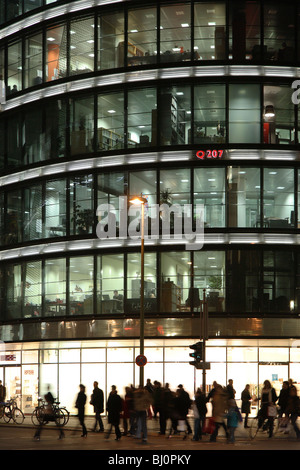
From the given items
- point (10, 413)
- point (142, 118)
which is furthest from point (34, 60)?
point (10, 413)

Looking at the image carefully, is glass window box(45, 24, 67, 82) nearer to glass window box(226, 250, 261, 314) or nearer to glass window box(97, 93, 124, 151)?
glass window box(97, 93, 124, 151)

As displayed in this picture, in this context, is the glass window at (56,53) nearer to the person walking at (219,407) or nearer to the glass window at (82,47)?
the glass window at (82,47)

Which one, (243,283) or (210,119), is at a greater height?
(210,119)

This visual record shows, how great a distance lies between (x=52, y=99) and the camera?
3891 cm

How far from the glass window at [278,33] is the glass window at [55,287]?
1351 centimetres

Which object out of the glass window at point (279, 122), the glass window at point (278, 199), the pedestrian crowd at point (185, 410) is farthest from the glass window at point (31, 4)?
the pedestrian crowd at point (185, 410)

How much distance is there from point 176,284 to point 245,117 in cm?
801

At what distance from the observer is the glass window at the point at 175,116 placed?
36.1m

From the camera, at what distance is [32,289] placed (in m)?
38.4

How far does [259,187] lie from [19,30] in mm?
15006

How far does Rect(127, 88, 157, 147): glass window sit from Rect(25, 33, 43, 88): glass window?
18.4 ft

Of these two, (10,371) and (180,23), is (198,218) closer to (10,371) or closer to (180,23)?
(180,23)

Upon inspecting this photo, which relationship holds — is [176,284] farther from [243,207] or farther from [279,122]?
[279,122]

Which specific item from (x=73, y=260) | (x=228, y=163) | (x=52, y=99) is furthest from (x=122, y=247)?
(x=52, y=99)
